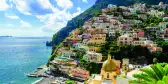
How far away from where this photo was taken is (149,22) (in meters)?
100

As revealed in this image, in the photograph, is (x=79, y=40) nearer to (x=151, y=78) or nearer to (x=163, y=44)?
(x=163, y=44)

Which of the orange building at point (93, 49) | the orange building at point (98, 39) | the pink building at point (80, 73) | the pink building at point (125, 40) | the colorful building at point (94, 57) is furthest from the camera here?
the orange building at point (98, 39)

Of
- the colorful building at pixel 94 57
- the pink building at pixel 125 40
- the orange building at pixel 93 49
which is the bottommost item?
the colorful building at pixel 94 57

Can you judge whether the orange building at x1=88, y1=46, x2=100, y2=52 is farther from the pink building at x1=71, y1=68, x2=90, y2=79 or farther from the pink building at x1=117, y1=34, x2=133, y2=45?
the pink building at x1=71, y1=68, x2=90, y2=79

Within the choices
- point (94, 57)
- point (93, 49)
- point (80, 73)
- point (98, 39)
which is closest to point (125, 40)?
point (93, 49)

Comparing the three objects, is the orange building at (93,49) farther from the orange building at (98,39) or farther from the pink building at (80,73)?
the pink building at (80,73)

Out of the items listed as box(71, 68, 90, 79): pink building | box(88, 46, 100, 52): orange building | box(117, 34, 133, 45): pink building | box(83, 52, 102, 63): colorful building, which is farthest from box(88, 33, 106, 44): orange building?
box(71, 68, 90, 79): pink building

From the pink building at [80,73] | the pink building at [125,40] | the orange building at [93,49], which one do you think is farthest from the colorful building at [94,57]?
the pink building at [125,40]

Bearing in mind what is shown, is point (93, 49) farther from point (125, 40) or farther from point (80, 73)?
point (80, 73)

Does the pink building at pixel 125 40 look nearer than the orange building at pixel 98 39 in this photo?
Yes

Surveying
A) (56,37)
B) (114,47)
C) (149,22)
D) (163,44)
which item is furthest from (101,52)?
(56,37)

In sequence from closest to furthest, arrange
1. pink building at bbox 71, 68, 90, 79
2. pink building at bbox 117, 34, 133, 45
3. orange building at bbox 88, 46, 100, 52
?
pink building at bbox 71, 68, 90, 79 → pink building at bbox 117, 34, 133, 45 → orange building at bbox 88, 46, 100, 52

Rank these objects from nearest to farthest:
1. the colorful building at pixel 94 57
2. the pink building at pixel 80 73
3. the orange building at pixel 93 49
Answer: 1. the pink building at pixel 80 73
2. the colorful building at pixel 94 57
3. the orange building at pixel 93 49

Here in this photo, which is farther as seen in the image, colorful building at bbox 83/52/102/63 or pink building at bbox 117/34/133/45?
pink building at bbox 117/34/133/45
